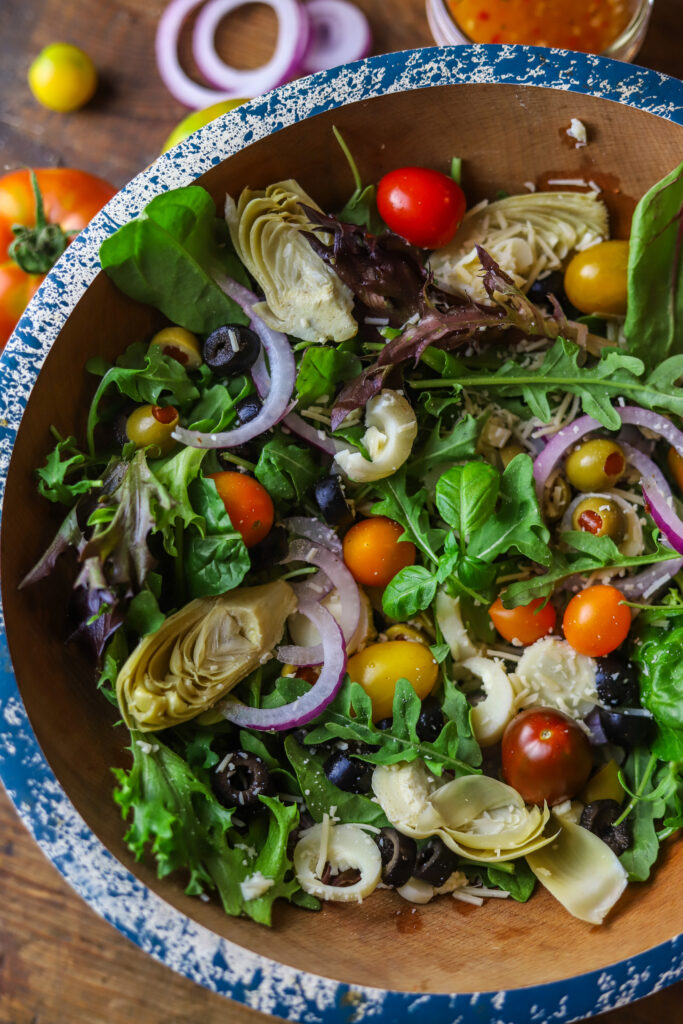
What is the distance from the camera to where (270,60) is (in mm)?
2412

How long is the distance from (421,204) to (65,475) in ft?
2.87

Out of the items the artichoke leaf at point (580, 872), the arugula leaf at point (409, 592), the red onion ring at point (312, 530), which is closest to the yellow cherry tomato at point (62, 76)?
the red onion ring at point (312, 530)

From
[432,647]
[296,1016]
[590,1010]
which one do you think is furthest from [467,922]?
[432,647]

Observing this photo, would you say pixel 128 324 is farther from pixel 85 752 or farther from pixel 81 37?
pixel 81 37

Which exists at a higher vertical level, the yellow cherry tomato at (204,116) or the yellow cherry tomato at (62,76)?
the yellow cherry tomato at (62,76)

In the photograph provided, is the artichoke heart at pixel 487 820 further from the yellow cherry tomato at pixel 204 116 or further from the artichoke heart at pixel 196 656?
the yellow cherry tomato at pixel 204 116

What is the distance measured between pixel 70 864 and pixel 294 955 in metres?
0.44

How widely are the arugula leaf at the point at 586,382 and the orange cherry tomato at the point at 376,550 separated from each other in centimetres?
30

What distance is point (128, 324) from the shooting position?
178 centimetres

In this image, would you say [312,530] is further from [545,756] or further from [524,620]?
[545,756]

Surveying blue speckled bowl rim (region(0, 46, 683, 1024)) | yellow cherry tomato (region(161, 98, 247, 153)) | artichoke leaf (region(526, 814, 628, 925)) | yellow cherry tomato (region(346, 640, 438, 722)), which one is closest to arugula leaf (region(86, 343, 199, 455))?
blue speckled bowl rim (region(0, 46, 683, 1024))

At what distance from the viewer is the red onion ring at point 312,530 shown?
5.90 ft

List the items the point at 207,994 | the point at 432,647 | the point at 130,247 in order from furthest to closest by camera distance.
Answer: the point at 207,994, the point at 432,647, the point at 130,247

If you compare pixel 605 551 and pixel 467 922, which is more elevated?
pixel 605 551
